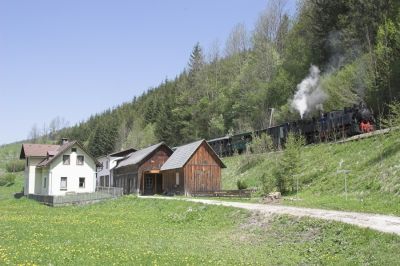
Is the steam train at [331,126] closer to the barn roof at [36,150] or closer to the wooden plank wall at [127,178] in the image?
the wooden plank wall at [127,178]

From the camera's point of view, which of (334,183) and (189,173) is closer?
(334,183)

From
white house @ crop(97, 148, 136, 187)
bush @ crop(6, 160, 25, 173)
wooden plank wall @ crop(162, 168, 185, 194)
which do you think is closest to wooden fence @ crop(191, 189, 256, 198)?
wooden plank wall @ crop(162, 168, 185, 194)

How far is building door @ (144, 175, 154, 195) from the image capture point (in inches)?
2111

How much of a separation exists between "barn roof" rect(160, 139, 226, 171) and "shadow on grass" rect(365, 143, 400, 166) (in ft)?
65.0

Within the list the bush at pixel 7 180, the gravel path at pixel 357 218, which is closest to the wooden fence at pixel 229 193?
the gravel path at pixel 357 218

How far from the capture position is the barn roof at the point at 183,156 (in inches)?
1825

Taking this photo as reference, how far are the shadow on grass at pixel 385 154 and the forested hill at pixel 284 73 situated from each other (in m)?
11.2

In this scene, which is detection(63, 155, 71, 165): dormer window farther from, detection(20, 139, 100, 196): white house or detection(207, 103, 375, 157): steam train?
detection(207, 103, 375, 157): steam train

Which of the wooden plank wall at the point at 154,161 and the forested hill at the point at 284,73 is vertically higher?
the forested hill at the point at 284,73

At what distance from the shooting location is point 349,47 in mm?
53125

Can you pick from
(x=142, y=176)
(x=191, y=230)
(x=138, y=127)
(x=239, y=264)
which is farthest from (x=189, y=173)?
(x=138, y=127)

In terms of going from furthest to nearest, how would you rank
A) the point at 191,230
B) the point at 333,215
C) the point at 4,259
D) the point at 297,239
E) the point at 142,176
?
the point at 142,176 → the point at 191,230 → the point at 333,215 → the point at 297,239 → the point at 4,259

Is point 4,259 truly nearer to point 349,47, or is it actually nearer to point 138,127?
point 349,47

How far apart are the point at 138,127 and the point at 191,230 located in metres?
97.9
